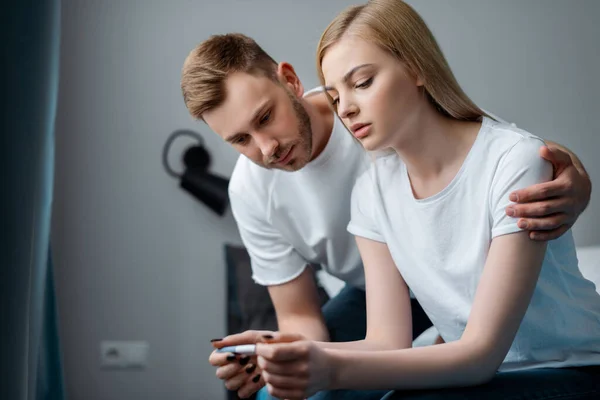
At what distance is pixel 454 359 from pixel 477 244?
20 centimetres

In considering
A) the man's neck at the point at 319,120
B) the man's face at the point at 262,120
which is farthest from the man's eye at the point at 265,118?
the man's neck at the point at 319,120

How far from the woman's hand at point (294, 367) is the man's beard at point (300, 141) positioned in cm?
55

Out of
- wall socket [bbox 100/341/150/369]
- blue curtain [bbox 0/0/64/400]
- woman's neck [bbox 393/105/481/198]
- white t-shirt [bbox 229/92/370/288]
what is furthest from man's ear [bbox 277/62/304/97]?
wall socket [bbox 100/341/150/369]

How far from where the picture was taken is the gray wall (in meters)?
2.66

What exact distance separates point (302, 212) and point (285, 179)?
0.09 m

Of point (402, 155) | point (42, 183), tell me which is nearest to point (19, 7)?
point (42, 183)

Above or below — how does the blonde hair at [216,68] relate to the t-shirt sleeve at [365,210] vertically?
above

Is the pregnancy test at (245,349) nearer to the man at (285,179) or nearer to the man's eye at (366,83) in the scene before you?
the man at (285,179)

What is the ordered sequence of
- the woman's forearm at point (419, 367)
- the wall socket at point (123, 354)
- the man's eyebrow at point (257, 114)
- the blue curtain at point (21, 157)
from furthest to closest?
the wall socket at point (123, 354) < the man's eyebrow at point (257, 114) < the woman's forearm at point (419, 367) < the blue curtain at point (21, 157)

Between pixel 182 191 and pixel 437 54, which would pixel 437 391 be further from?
pixel 182 191

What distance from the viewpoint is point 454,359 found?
102 centimetres

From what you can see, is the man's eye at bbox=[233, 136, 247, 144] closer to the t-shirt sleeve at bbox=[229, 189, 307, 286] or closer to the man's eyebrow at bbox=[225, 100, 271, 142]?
the man's eyebrow at bbox=[225, 100, 271, 142]

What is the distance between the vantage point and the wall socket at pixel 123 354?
8.96ft

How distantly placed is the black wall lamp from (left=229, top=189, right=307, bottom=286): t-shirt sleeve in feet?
2.99
